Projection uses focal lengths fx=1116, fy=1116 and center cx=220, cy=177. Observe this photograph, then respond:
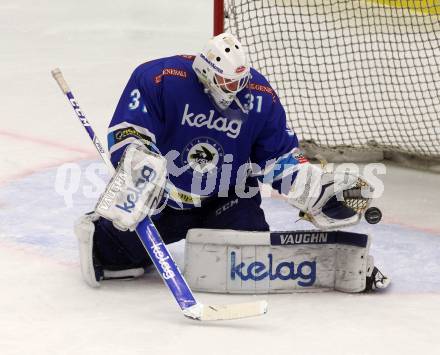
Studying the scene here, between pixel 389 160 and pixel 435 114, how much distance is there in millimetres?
563

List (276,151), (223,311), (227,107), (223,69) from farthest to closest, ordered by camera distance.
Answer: (276,151) < (227,107) < (223,69) < (223,311)

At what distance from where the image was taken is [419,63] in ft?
18.3

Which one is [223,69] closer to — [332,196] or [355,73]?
[332,196]

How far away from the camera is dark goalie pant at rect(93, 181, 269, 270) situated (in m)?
3.08

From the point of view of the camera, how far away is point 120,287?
3039mm

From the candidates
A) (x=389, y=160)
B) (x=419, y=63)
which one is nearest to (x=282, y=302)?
(x=389, y=160)

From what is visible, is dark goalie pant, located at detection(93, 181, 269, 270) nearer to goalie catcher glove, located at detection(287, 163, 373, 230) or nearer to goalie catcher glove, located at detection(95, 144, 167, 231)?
goalie catcher glove, located at detection(287, 163, 373, 230)

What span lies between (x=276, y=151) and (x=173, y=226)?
0.36 m

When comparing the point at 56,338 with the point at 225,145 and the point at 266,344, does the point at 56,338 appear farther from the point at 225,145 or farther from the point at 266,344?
the point at 225,145

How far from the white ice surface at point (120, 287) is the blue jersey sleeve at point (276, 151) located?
365 mm

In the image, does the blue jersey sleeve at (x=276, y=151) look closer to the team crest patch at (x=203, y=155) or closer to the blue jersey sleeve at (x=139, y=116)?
the team crest patch at (x=203, y=155)

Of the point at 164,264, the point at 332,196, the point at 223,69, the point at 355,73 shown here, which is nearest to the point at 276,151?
the point at 332,196

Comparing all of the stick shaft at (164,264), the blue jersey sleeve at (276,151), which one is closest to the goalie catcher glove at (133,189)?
the stick shaft at (164,264)

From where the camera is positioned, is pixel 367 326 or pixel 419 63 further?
pixel 419 63
